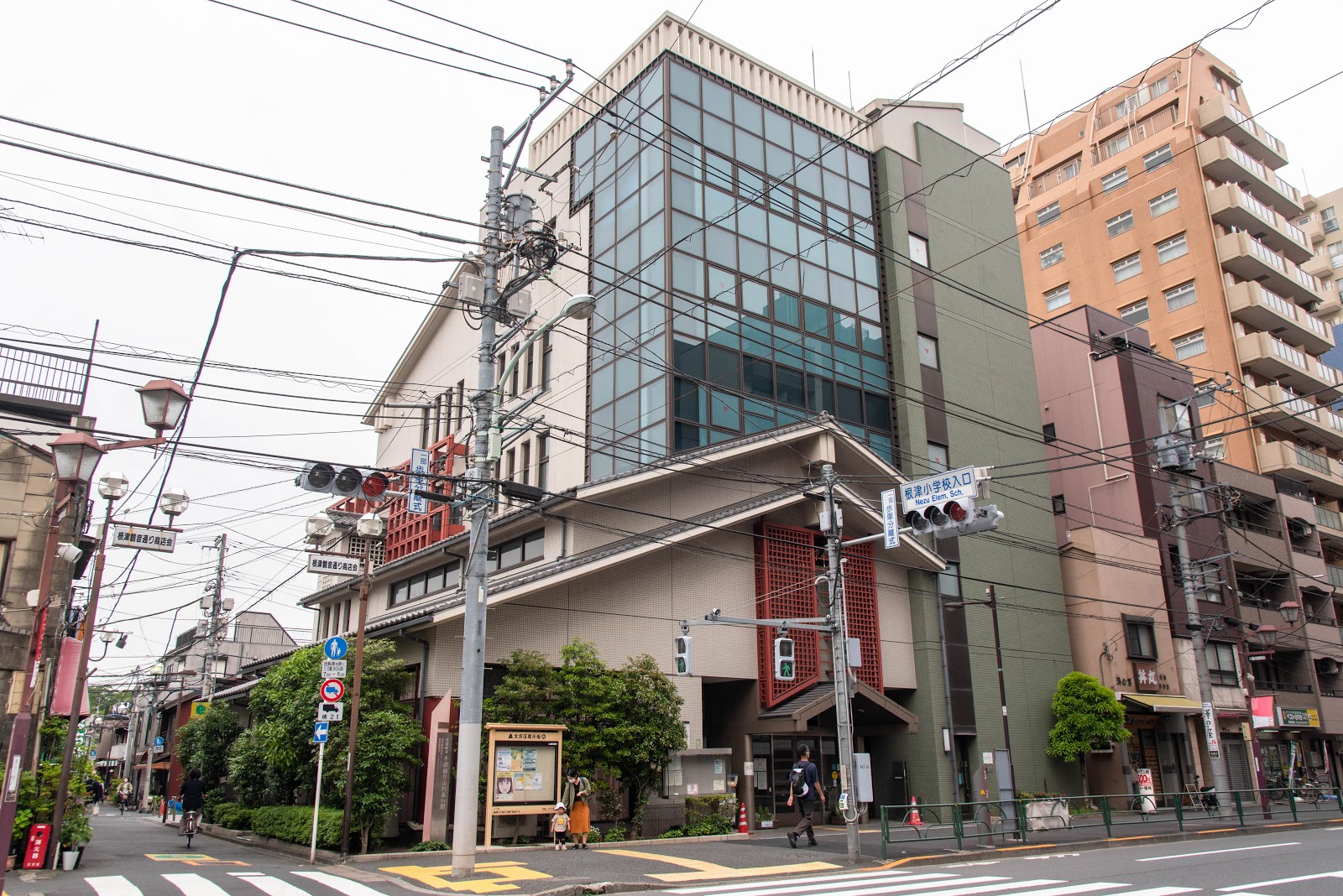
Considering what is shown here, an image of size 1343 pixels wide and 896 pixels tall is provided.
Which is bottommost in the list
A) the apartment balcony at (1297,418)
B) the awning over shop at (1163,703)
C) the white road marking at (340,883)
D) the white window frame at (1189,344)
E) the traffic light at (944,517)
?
the white road marking at (340,883)

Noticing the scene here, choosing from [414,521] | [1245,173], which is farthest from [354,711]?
[1245,173]

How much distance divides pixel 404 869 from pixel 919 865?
374 inches

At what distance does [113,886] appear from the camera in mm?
14117

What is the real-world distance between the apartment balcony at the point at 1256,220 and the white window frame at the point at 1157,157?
322 centimetres

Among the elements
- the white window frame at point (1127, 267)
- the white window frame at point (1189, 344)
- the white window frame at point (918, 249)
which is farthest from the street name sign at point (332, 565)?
the white window frame at point (1127, 267)

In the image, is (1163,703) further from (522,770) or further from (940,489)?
(522,770)

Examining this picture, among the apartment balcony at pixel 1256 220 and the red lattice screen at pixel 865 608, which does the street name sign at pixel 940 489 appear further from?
the apartment balcony at pixel 1256 220

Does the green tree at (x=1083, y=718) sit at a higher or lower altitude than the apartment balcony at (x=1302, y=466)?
lower

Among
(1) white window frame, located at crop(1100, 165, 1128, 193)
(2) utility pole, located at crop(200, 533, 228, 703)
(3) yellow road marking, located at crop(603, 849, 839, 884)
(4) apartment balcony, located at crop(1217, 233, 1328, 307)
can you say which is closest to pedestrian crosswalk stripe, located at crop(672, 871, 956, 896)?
(3) yellow road marking, located at crop(603, 849, 839, 884)

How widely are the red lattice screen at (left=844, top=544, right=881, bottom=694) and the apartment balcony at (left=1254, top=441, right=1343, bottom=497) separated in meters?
30.3

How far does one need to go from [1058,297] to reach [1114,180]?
25.3 ft

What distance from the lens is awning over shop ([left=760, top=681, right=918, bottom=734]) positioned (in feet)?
81.3

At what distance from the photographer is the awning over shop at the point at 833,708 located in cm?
2478

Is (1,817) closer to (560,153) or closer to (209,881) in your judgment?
(209,881)
